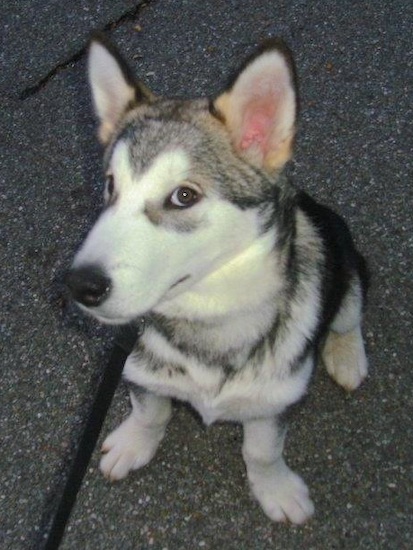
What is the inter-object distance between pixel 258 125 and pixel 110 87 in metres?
0.50

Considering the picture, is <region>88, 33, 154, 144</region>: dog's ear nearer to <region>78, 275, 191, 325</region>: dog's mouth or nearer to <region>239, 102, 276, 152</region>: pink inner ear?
<region>239, 102, 276, 152</region>: pink inner ear

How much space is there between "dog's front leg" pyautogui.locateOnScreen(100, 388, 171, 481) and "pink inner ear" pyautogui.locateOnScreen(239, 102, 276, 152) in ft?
3.53

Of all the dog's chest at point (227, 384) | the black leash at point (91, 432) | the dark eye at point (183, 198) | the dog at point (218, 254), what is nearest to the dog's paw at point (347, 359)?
the dog at point (218, 254)

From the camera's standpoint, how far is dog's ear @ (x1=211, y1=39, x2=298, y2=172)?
1901mm

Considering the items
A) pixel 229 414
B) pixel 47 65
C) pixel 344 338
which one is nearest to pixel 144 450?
pixel 229 414

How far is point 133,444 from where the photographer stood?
2.81 meters

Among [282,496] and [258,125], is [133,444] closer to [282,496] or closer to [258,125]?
[282,496]

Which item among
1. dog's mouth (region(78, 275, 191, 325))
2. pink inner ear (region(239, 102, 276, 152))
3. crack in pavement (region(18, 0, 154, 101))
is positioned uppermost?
pink inner ear (region(239, 102, 276, 152))

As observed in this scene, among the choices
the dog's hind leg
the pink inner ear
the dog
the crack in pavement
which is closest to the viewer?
the dog

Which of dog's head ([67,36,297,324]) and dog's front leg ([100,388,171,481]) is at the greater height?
dog's head ([67,36,297,324])

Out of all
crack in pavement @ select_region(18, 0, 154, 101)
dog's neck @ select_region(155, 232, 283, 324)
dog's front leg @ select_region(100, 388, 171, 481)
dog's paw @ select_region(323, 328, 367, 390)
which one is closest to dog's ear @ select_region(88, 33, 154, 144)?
dog's neck @ select_region(155, 232, 283, 324)

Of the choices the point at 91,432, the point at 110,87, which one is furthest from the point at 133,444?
the point at 110,87

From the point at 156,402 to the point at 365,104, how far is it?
2.21 m

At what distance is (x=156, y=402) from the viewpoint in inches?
103
